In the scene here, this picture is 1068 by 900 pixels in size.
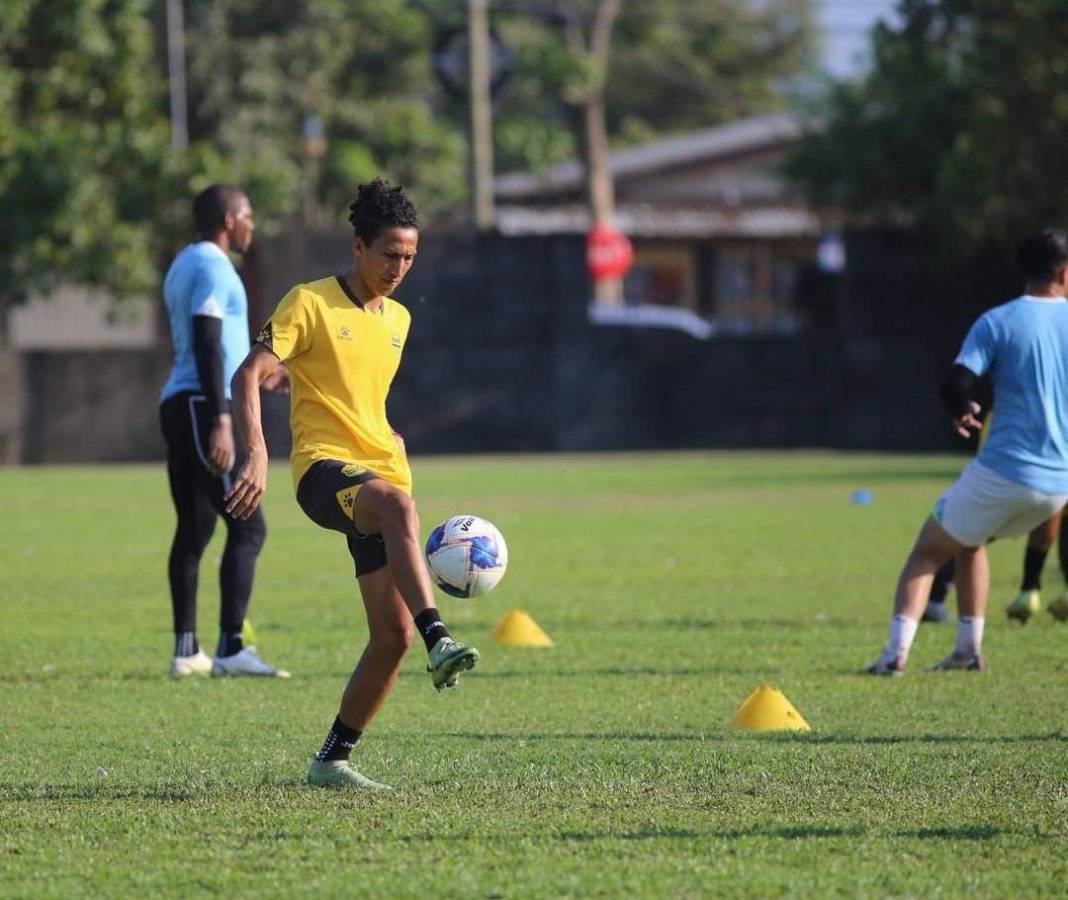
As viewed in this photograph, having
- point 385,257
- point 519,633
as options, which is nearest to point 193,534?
point 519,633

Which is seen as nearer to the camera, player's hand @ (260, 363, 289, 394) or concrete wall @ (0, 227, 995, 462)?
player's hand @ (260, 363, 289, 394)

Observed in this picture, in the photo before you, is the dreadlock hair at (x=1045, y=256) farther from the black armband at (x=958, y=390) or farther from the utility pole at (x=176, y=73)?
the utility pole at (x=176, y=73)

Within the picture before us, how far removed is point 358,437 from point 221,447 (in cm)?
255

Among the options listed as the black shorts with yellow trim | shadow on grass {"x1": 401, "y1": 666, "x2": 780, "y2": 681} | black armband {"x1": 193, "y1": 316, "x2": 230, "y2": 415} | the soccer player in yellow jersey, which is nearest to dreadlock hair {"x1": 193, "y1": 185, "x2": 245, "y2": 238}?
black armband {"x1": 193, "y1": 316, "x2": 230, "y2": 415}

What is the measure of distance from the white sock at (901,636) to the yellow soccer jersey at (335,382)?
3.33 m

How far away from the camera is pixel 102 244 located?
29750mm

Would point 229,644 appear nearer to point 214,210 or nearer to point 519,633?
point 519,633

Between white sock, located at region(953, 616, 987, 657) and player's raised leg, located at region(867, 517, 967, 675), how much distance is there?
0.38 metres

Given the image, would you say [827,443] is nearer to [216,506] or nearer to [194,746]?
Result: [216,506]

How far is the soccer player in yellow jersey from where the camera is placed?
6.42 metres

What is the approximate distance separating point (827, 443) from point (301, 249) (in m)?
8.66

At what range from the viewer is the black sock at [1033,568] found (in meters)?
10.9

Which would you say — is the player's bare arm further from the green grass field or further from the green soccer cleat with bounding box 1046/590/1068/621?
the green soccer cleat with bounding box 1046/590/1068/621

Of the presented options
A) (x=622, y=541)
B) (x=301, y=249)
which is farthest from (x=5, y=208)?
(x=622, y=541)
